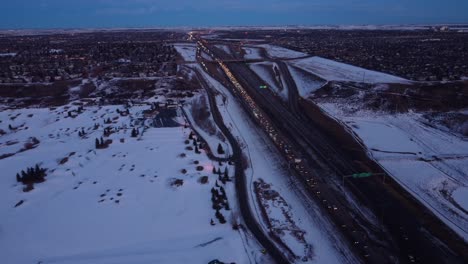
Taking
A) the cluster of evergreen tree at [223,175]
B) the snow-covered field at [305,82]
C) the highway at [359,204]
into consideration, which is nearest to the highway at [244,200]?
the cluster of evergreen tree at [223,175]

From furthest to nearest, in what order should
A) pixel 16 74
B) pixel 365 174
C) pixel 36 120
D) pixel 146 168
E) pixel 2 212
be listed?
pixel 16 74 < pixel 36 120 < pixel 146 168 < pixel 365 174 < pixel 2 212

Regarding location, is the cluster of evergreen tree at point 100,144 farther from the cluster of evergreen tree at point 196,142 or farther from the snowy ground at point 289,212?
the snowy ground at point 289,212

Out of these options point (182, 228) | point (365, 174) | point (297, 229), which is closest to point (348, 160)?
point (365, 174)

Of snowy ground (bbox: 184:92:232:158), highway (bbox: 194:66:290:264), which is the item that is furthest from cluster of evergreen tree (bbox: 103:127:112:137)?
highway (bbox: 194:66:290:264)

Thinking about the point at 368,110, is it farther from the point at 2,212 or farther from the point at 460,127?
the point at 2,212

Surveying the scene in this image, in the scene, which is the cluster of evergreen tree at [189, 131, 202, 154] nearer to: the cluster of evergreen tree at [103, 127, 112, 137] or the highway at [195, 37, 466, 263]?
the highway at [195, 37, 466, 263]

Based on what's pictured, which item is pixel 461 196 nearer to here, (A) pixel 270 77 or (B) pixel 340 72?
(A) pixel 270 77

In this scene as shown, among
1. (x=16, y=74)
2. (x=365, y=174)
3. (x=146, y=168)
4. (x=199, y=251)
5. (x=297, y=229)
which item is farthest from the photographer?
(x=16, y=74)
